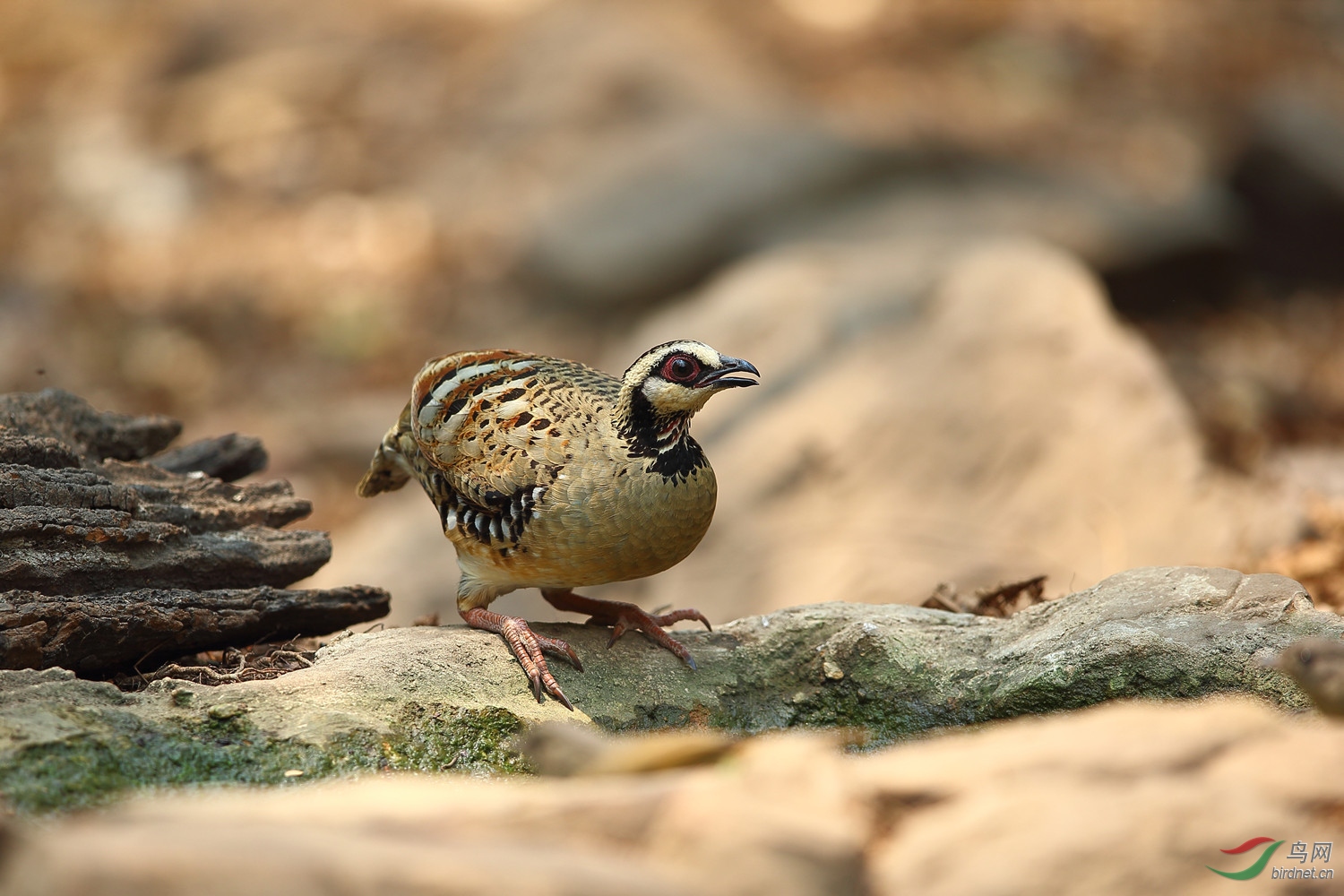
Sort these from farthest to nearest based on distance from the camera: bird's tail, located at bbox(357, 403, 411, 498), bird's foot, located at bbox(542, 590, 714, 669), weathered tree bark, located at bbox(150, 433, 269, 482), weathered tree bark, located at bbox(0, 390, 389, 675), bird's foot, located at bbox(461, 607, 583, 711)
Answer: weathered tree bark, located at bbox(150, 433, 269, 482) < bird's tail, located at bbox(357, 403, 411, 498) < bird's foot, located at bbox(542, 590, 714, 669) < bird's foot, located at bbox(461, 607, 583, 711) < weathered tree bark, located at bbox(0, 390, 389, 675)

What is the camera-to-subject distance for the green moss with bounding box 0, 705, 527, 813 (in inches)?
124

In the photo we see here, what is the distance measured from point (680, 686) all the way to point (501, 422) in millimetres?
1313

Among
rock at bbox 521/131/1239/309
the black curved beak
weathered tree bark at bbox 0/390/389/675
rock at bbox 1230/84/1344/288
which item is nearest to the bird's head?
the black curved beak

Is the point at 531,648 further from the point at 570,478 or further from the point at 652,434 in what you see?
the point at 652,434

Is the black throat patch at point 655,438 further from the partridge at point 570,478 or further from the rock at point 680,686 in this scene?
the rock at point 680,686

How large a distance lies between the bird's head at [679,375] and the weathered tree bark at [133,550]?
1630 millimetres

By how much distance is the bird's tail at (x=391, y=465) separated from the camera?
17.8 feet

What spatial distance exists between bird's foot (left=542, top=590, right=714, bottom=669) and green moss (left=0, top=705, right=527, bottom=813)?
0.88 meters

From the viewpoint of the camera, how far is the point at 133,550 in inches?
177

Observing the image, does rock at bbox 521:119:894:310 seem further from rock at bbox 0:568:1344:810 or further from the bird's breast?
the bird's breast

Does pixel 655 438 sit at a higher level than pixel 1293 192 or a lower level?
→ lower

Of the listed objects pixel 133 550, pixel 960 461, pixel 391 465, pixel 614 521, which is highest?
pixel 960 461

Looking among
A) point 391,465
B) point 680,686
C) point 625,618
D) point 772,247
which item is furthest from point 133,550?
point 772,247

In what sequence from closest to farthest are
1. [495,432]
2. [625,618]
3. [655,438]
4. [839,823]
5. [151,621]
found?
[839,823], [151,621], [655,438], [495,432], [625,618]
